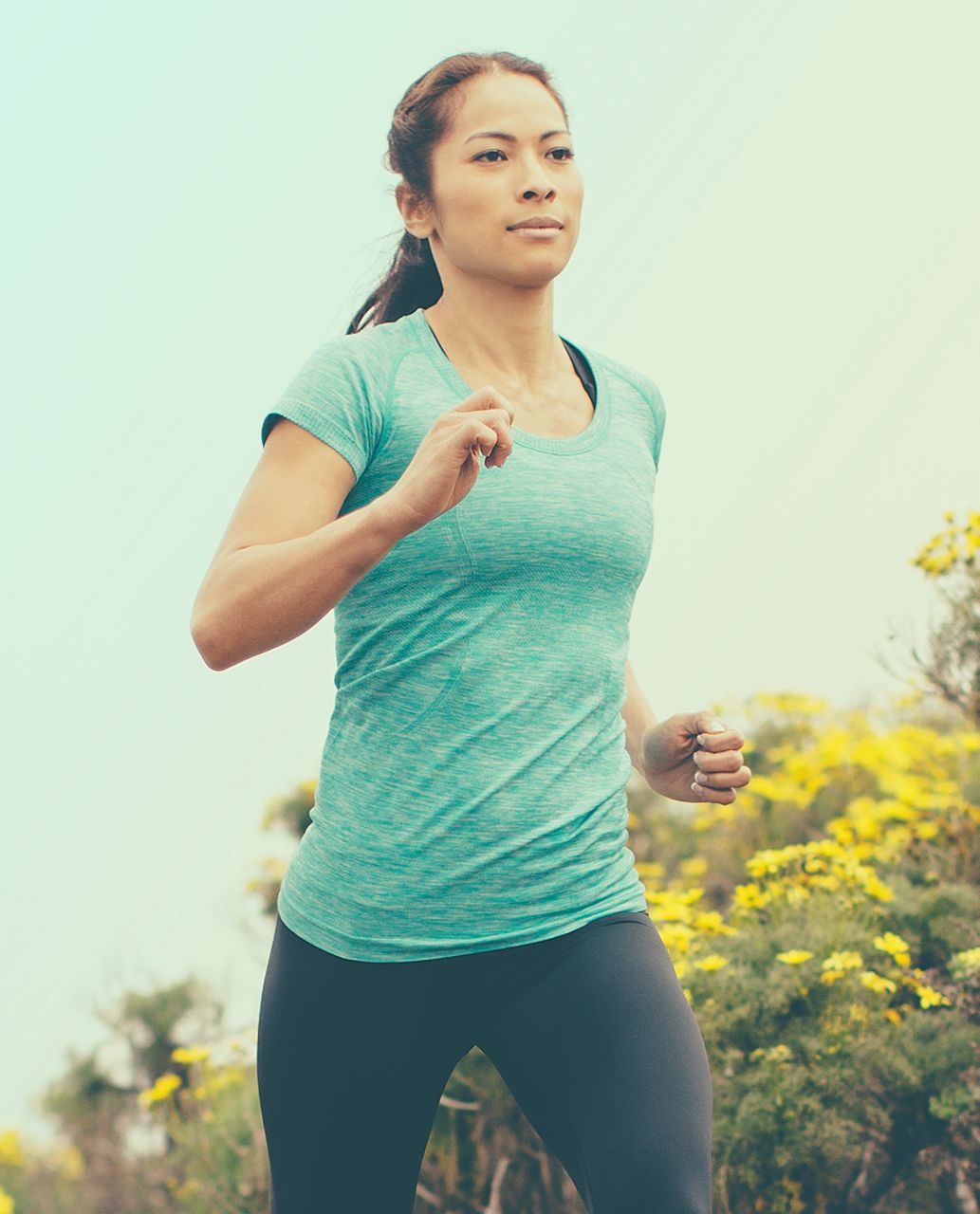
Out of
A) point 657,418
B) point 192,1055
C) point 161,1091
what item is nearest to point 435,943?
point 657,418

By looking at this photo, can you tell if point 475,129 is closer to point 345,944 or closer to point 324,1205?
point 345,944

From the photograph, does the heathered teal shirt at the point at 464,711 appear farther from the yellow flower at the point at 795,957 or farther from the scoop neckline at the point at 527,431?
the yellow flower at the point at 795,957

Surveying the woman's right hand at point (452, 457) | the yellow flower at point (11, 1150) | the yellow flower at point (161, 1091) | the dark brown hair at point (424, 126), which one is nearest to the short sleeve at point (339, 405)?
the woman's right hand at point (452, 457)

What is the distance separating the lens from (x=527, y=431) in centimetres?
177

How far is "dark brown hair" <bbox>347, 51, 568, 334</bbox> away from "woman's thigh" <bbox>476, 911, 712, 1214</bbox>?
0.95 m

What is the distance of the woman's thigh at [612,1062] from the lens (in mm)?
1483

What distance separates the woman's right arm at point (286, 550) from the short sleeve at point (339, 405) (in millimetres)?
13

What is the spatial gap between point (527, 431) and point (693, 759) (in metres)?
0.46

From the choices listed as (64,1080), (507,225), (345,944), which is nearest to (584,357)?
(507,225)

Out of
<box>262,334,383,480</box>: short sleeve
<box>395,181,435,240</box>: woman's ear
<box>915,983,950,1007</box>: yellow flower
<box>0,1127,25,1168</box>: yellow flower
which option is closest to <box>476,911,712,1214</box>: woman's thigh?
<box>262,334,383,480</box>: short sleeve

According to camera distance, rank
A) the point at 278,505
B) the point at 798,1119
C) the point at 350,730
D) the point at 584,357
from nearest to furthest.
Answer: the point at 278,505
the point at 350,730
the point at 584,357
the point at 798,1119

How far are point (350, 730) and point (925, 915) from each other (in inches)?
81.9

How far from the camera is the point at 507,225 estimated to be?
1.76 m

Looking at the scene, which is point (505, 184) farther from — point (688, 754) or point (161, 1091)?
point (161, 1091)
